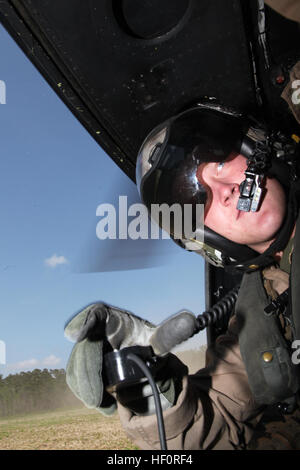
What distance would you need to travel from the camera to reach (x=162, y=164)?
1355 mm

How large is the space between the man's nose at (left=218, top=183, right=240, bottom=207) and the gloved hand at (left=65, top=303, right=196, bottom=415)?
699mm

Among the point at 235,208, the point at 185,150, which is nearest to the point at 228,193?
the point at 235,208

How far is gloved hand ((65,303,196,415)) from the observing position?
0.71 meters

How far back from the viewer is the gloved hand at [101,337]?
713 mm

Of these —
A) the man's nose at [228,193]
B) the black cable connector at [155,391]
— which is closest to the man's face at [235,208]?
the man's nose at [228,193]

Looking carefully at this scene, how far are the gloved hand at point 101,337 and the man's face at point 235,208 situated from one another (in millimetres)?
650

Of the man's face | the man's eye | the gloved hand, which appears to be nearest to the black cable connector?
the gloved hand

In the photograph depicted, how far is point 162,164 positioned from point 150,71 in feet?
1.17

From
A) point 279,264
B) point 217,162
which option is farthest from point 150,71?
point 279,264

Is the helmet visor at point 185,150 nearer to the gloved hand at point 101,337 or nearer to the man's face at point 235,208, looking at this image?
the man's face at point 235,208

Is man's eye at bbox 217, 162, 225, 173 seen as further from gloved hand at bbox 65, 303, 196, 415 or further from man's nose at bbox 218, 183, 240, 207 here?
gloved hand at bbox 65, 303, 196, 415

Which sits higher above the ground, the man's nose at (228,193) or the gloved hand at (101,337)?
the man's nose at (228,193)

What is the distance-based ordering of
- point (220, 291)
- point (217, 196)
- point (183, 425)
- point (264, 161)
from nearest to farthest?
1. point (183, 425)
2. point (264, 161)
3. point (217, 196)
4. point (220, 291)
